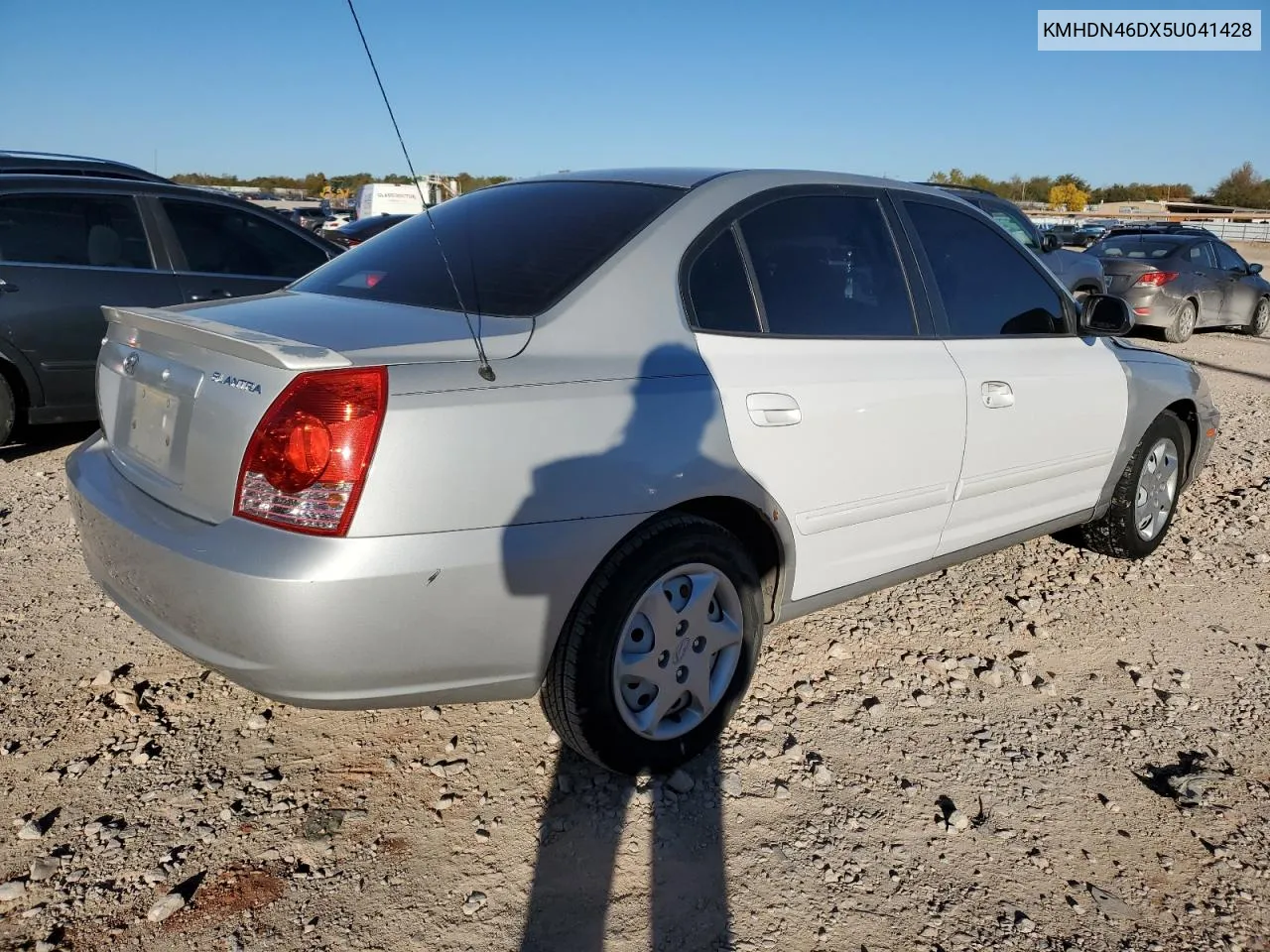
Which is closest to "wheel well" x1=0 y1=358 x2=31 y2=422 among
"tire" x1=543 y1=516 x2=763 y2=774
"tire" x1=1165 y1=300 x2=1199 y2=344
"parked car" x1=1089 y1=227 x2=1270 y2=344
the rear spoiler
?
the rear spoiler

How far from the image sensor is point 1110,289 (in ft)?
41.4

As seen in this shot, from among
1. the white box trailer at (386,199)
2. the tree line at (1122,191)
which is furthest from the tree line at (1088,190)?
the white box trailer at (386,199)

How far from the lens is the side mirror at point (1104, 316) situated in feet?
12.7

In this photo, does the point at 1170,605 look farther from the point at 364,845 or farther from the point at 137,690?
the point at 137,690

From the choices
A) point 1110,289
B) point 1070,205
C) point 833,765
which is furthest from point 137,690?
point 1070,205

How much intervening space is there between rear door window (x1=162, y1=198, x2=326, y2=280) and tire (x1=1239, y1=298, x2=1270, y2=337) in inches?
523

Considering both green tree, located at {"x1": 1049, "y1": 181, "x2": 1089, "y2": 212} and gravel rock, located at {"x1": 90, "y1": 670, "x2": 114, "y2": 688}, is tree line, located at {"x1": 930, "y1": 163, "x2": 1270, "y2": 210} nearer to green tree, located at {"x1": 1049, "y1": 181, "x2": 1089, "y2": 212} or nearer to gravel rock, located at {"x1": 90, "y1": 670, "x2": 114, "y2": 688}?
green tree, located at {"x1": 1049, "y1": 181, "x2": 1089, "y2": 212}

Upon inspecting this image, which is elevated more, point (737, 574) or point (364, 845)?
point (737, 574)

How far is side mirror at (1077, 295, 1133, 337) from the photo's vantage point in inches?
153

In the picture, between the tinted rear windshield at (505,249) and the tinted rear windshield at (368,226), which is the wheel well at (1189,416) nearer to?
the tinted rear windshield at (505,249)

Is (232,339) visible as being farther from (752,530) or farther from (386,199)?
(386,199)

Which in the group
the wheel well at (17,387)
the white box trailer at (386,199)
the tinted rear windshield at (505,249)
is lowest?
the wheel well at (17,387)

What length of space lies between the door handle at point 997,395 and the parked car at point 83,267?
4594 millimetres

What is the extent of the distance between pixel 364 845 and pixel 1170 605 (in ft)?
11.0
